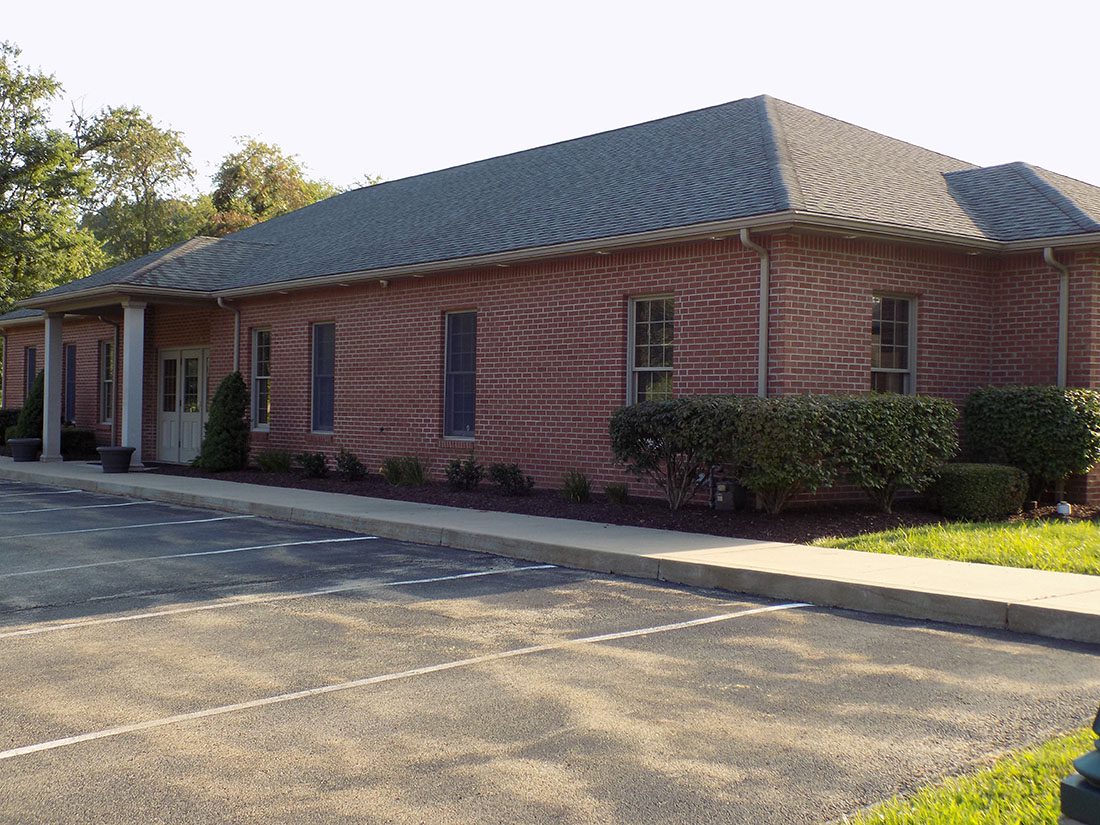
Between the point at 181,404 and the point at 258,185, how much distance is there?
115ft

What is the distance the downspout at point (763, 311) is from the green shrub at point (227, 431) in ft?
37.6

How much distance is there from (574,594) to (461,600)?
975mm

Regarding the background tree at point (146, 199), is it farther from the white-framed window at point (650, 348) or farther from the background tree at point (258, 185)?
the white-framed window at point (650, 348)

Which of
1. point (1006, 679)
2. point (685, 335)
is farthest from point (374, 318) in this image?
point (1006, 679)

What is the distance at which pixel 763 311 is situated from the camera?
13289 mm

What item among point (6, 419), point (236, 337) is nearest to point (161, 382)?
point (236, 337)

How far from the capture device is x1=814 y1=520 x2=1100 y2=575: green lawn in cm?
994

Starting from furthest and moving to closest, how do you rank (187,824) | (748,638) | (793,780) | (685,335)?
(685,335) < (748,638) < (793,780) < (187,824)

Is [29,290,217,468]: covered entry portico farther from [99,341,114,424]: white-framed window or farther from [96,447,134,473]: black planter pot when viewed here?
[96,447,134,473]: black planter pot

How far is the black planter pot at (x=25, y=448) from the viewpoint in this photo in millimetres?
25094

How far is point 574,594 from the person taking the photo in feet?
30.2

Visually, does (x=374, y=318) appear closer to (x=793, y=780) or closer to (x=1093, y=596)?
(x=1093, y=596)

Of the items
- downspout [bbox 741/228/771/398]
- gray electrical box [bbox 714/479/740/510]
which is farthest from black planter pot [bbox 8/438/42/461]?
downspout [bbox 741/228/771/398]

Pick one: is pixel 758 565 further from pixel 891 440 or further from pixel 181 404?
pixel 181 404
